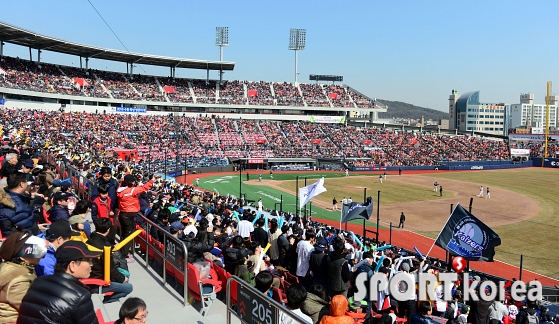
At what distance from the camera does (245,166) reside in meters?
63.9

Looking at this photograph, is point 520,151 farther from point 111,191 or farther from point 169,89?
point 111,191

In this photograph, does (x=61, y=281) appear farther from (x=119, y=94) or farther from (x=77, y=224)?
(x=119, y=94)

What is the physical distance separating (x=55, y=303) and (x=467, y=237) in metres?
13.1

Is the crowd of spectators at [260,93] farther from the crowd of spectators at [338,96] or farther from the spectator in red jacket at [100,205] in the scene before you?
the spectator in red jacket at [100,205]

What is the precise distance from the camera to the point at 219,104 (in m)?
80.2

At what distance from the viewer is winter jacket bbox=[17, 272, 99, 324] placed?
3.86 metres

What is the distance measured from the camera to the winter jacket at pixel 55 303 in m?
3.86

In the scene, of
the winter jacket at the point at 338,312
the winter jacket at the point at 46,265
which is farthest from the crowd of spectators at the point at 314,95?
the winter jacket at the point at 46,265

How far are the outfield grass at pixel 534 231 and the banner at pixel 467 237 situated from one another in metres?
10.8

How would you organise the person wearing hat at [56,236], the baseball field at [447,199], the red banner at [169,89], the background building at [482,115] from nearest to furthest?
the person wearing hat at [56,236] → the baseball field at [447,199] → the red banner at [169,89] → the background building at [482,115]

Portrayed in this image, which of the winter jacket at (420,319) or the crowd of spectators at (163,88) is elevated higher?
the crowd of spectators at (163,88)

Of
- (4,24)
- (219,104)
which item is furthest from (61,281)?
(219,104)

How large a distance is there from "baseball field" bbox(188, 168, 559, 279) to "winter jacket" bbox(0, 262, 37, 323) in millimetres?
23746

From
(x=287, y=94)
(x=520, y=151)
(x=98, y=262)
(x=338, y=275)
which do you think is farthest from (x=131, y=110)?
(x=520, y=151)
